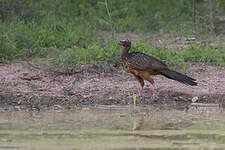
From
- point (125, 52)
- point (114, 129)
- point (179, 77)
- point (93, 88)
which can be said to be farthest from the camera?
point (125, 52)

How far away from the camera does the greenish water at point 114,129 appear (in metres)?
6.29

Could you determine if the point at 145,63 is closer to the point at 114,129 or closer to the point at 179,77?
the point at 179,77

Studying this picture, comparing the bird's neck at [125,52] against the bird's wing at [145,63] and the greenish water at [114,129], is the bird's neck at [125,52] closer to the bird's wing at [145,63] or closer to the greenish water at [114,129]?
the bird's wing at [145,63]

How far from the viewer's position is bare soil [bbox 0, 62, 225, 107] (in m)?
8.92

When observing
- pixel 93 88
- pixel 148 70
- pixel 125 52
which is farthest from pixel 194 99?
pixel 93 88

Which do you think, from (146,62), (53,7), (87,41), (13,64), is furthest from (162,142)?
(53,7)

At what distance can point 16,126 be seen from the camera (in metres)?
7.24

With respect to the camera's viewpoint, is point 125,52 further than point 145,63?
Yes

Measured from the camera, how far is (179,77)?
9.29 m

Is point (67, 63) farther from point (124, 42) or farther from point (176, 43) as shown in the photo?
point (176, 43)

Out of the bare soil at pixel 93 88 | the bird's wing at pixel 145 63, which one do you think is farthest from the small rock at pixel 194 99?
the bird's wing at pixel 145 63

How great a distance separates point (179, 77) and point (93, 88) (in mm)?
1307

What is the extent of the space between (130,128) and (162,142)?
83cm

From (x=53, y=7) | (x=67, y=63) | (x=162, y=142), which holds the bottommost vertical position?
(x=162, y=142)
